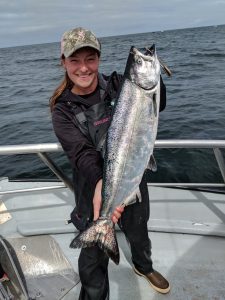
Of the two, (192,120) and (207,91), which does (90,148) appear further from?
(207,91)

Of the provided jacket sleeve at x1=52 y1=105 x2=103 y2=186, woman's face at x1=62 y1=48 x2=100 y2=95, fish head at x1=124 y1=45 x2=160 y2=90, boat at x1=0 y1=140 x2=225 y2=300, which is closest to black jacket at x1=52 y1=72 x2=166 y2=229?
jacket sleeve at x1=52 y1=105 x2=103 y2=186

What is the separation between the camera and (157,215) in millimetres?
4203

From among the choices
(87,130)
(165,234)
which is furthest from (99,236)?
(165,234)

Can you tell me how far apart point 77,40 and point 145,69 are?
627 millimetres

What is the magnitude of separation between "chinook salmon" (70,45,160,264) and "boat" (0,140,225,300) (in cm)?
81

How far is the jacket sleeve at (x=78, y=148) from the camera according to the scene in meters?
2.83

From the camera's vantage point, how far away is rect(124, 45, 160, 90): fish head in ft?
8.45

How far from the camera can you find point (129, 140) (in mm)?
2648

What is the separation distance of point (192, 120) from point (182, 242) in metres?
9.29

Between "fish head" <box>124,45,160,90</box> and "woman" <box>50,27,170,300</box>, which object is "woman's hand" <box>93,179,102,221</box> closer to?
"woman" <box>50,27,170,300</box>

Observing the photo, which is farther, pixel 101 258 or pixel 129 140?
pixel 101 258

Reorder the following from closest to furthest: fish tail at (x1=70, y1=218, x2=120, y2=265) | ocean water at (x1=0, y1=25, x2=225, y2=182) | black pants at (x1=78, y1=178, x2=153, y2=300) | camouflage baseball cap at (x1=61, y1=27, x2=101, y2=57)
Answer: fish tail at (x1=70, y1=218, x2=120, y2=265)
camouflage baseball cap at (x1=61, y1=27, x2=101, y2=57)
black pants at (x1=78, y1=178, x2=153, y2=300)
ocean water at (x1=0, y1=25, x2=225, y2=182)

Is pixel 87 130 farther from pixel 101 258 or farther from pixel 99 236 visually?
pixel 101 258

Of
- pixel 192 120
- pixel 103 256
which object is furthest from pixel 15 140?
pixel 103 256
